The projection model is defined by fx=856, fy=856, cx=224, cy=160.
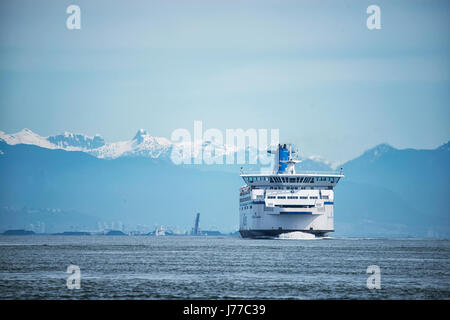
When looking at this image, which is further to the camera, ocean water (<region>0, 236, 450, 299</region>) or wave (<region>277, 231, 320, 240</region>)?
wave (<region>277, 231, 320, 240</region>)

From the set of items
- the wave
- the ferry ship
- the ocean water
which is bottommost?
the ocean water

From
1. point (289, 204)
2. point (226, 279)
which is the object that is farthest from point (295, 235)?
point (226, 279)

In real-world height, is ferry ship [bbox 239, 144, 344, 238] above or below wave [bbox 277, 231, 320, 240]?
above

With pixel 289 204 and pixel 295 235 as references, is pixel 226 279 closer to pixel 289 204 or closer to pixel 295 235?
pixel 289 204

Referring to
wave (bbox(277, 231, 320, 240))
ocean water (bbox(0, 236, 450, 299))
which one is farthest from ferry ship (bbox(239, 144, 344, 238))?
ocean water (bbox(0, 236, 450, 299))

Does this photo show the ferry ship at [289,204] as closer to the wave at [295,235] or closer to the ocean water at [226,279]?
the wave at [295,235]

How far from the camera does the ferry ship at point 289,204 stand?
446 feet

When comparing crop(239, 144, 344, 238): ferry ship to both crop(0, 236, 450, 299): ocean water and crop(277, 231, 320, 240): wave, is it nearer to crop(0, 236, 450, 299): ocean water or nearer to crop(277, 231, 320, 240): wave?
crop(277, 231, 320, 240): wave

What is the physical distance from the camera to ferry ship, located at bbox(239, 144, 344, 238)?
136000 millimetres

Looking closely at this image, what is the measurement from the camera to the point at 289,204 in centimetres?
13600

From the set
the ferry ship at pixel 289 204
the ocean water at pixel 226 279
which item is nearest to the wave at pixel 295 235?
the ferry ship at pixel 289 204
